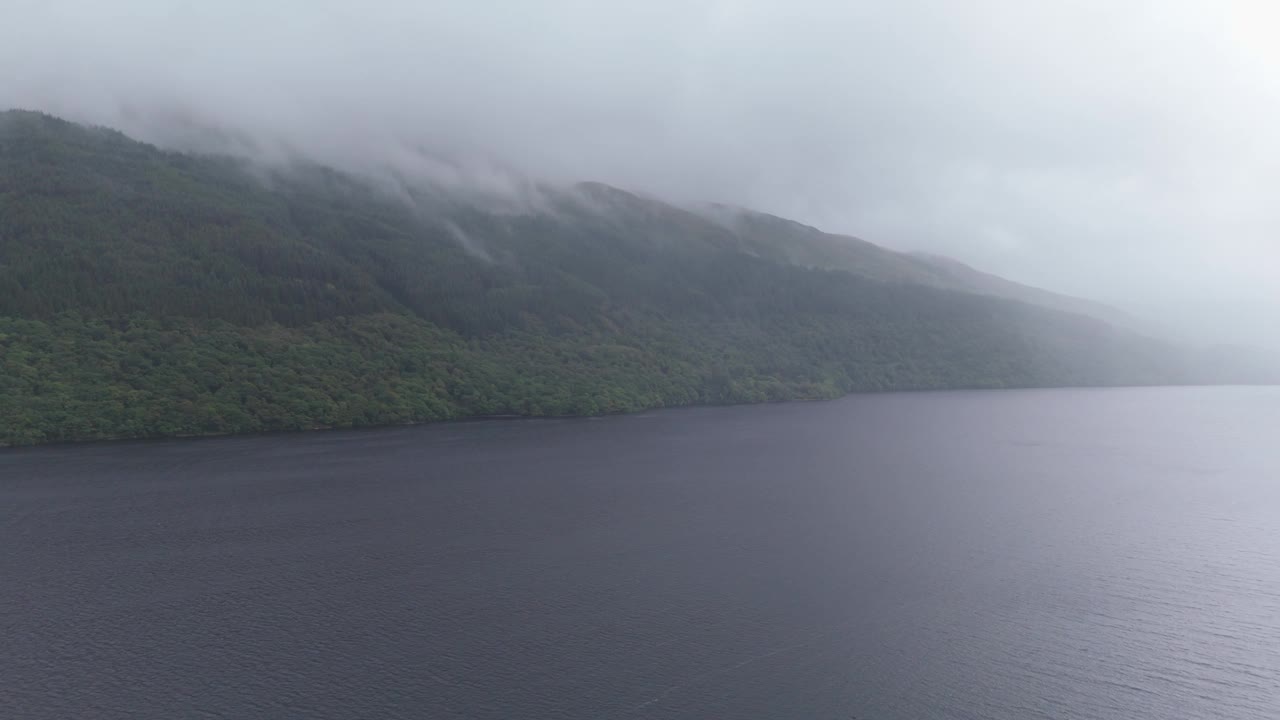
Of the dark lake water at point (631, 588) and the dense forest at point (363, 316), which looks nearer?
the dark lake water at point (631, 588)

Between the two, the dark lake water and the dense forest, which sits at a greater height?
the dense forest

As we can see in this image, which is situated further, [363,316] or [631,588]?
[363,316]

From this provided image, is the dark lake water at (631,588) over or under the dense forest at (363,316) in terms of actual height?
under

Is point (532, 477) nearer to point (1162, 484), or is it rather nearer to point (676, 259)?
point (1162, 484)

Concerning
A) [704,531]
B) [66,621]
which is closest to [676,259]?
[704,531]

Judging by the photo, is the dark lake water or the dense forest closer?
the dark lake water
